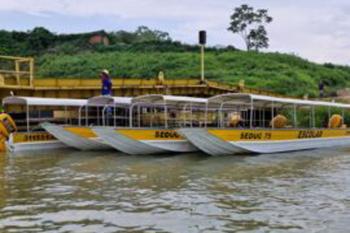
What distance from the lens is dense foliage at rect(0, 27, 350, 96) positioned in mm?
71688

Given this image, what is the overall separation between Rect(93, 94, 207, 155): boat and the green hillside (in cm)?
3692

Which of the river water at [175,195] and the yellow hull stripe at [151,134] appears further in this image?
the yellow hull stripe at [151,134]

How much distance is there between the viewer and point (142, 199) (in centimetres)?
1512

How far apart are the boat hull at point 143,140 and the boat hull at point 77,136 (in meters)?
2.63

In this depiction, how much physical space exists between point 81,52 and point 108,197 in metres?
79.4

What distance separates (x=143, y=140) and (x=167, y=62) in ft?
178

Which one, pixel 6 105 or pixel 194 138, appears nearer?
pixel 194 138

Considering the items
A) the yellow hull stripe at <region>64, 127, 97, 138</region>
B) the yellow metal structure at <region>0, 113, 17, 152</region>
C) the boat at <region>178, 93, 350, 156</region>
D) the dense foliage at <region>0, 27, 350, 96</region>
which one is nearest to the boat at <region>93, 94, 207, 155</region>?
the boat at <region>178, 93, 350, 156</region>

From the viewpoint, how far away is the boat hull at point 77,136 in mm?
28578

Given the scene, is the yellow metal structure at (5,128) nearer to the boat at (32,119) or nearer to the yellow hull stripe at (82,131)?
the boat at (32,119)

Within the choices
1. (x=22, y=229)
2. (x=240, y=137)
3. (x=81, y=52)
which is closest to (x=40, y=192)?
(x=22, y=229)

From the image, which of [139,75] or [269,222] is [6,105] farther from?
[139,75]

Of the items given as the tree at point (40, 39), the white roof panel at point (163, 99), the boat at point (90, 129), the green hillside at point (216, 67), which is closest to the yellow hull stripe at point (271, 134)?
the white roof panel at point (163, 99)

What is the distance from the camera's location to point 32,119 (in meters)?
32.3
